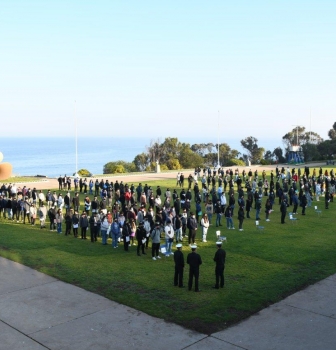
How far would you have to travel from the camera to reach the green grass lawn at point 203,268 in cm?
1130

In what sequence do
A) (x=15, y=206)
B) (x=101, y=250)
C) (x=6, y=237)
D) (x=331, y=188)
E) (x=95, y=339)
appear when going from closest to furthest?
→ (x=95, y=339) < (x=101, y=250) < (x=6, y=237) < (x=15, y=206) < (x=331, y=188)

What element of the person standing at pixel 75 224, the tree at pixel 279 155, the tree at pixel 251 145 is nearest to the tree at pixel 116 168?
the tree at pixel 279 155

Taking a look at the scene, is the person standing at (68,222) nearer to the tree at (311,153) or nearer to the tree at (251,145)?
the tree at (311,153)

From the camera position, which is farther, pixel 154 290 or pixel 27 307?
pixel 154 290

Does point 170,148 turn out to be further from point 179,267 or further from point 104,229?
point 179,267

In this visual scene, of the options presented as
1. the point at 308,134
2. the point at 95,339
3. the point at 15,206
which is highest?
the point at 308,134

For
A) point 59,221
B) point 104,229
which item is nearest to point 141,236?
point 104,229

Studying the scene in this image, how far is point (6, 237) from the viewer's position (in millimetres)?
19078

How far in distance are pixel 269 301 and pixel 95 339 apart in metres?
4.73

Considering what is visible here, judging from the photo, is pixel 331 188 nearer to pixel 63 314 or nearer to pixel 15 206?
pixel 15 206

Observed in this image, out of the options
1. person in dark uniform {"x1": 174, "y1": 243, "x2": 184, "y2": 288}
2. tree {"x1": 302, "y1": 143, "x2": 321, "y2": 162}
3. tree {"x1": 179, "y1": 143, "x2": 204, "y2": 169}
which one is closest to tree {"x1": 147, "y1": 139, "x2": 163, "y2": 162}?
tree {"x1": 179, "y1": 143, "x2": 204, "y2": 169}

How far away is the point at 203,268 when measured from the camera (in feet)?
47.5

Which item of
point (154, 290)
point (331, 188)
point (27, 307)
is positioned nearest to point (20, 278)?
point (27, 307)

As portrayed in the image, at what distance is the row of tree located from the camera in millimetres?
64956
